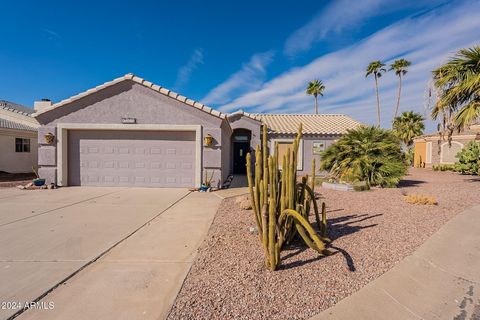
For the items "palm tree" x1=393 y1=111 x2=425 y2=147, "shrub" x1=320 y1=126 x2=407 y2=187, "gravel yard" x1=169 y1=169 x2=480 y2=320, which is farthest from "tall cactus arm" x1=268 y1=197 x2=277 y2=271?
"palm tree" x1=393 y1=111 x2=425 y2=147

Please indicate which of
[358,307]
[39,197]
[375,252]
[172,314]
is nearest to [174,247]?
[172,314]

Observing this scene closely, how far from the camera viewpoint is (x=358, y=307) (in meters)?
2.47

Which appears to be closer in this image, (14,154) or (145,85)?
(145,85)

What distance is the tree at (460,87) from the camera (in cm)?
895

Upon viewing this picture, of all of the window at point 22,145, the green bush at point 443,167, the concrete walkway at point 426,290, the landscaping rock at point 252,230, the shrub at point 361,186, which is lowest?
the concrete walkway at point 426,290

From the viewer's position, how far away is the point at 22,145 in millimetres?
14633

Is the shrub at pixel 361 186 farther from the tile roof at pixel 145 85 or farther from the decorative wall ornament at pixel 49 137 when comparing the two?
the decorative wall ornament at pixel 49 137

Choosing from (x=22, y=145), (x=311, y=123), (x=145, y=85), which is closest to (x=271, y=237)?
(x=145, y=85)

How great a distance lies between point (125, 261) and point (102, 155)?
26.9 ft

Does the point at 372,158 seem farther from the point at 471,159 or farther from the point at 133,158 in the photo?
the point at 133,158

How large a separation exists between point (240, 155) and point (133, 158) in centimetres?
806

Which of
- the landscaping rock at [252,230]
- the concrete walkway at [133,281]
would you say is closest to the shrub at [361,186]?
the landscaping rock at [252,230]

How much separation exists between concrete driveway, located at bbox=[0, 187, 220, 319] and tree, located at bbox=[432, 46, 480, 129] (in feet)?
35.2

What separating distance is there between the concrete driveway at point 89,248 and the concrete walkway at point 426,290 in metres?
2.32
